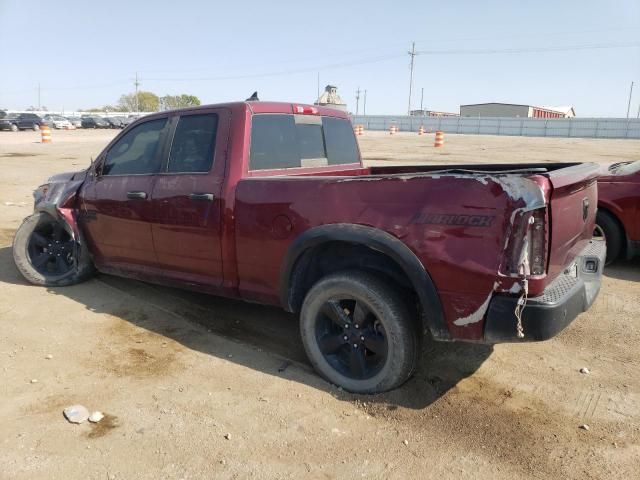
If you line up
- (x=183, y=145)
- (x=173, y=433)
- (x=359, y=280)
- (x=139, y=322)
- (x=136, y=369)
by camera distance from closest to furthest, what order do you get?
(x=173, y=433) < (x=359, y=280) < (x=136, y=369) < (x=183, y=145) < (x=139, y=322)

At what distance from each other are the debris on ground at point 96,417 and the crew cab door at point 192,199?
1.23m

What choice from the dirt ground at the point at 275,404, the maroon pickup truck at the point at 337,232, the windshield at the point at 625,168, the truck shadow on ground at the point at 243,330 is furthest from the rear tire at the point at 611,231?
the truck shadow on ground at the point at 243,330

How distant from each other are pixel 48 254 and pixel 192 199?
2.47m

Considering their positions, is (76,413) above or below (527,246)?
below

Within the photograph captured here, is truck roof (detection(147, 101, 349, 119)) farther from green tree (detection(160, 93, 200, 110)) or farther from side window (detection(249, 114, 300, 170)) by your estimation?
green tree (detection(160, 93, 200, 110))

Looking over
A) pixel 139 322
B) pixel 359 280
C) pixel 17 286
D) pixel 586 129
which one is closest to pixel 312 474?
pixel 359 280

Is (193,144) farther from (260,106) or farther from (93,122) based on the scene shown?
(93,122)

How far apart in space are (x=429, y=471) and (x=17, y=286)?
4631mm

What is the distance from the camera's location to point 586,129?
4925 cm

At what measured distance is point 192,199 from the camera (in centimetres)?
386

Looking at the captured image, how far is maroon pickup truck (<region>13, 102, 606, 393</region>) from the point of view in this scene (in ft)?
8.73

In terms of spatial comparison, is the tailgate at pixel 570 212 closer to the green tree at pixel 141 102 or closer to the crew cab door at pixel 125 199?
the crew cab door at pixel 125 199

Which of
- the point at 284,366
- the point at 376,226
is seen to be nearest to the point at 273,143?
the point at 376,226

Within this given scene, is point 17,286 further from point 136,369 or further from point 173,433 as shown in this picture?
point 173,433
